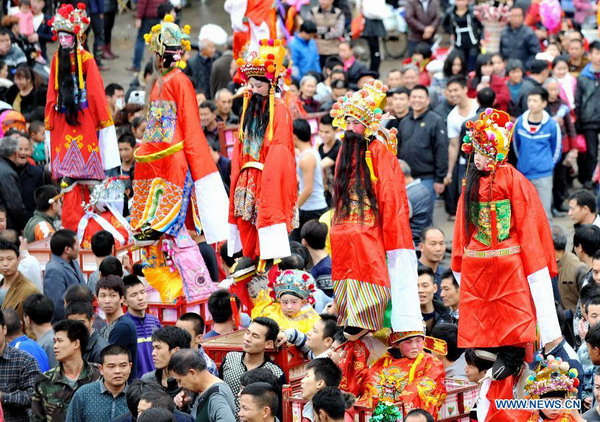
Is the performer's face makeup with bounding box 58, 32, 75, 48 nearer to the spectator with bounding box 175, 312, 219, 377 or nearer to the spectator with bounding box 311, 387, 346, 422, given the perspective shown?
the spectator with bounding box 175, 312, 219, 377

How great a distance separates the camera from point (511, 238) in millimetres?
8820

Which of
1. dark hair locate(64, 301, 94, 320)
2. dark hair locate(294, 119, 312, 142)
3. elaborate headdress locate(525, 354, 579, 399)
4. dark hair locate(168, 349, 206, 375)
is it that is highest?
dark hair locate(294, 119, 312, 142)

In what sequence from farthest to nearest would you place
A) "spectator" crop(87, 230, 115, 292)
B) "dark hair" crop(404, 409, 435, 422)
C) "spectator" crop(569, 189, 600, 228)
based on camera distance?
"spectator" crop(569, 189, 600, 228) < "spectator" crop(87, 230, 115, 292) < "dark hair" crop(404, 409, 435, 422)

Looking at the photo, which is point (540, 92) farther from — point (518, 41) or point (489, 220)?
point (489, 220)

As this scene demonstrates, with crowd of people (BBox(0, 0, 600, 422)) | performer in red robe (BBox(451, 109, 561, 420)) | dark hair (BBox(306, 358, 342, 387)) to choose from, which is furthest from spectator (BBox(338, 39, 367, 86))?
dark hair (BBox(306, 358, 342, 387))

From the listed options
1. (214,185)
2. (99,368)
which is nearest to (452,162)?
(214,185)

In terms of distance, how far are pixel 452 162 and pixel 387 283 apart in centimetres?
620

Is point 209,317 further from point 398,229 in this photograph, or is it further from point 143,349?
point 398,229

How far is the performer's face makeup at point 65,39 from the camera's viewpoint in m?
12.6

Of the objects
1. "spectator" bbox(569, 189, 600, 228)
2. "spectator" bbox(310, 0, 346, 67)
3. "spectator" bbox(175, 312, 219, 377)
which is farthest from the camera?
"spectator" bbox(310, 0, 346, 67)

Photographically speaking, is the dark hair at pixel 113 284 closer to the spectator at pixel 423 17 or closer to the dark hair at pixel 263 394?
the dark hair at pixel 263 394

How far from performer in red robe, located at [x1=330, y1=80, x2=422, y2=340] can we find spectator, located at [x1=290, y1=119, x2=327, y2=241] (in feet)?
14.1

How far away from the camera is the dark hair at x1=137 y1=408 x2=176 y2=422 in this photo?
739cm

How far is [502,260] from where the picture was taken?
28.8ft
